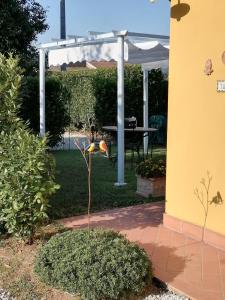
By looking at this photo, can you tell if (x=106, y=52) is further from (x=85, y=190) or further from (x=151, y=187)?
(x=151, y=187)

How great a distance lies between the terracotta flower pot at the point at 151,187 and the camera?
806 cm

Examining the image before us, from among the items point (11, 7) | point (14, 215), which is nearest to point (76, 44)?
point (11, 7)

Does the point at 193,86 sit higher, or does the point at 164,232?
the point at 193,86

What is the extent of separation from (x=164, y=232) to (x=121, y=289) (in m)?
2.00

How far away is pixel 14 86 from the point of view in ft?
18.8

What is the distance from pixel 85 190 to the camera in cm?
855

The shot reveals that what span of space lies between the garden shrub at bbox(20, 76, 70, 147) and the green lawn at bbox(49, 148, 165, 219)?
8.73 feet

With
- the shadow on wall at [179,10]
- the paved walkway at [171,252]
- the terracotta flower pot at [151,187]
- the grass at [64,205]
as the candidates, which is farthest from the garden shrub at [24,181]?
the terracotta flower pot at [151,187]

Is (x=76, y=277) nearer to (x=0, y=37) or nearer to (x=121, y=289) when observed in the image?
(x=121, y=289)

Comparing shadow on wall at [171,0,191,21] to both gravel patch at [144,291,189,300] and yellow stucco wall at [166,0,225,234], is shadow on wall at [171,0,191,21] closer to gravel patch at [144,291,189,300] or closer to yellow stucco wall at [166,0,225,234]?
yellow stucco wall at [166,0,225,234]

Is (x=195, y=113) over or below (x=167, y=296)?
over

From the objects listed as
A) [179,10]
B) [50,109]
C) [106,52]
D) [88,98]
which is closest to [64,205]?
[106,52]

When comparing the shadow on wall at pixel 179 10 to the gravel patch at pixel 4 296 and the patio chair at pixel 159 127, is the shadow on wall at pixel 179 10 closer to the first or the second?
the gravel patch at pixel 4 296

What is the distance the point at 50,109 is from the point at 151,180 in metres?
6.81
